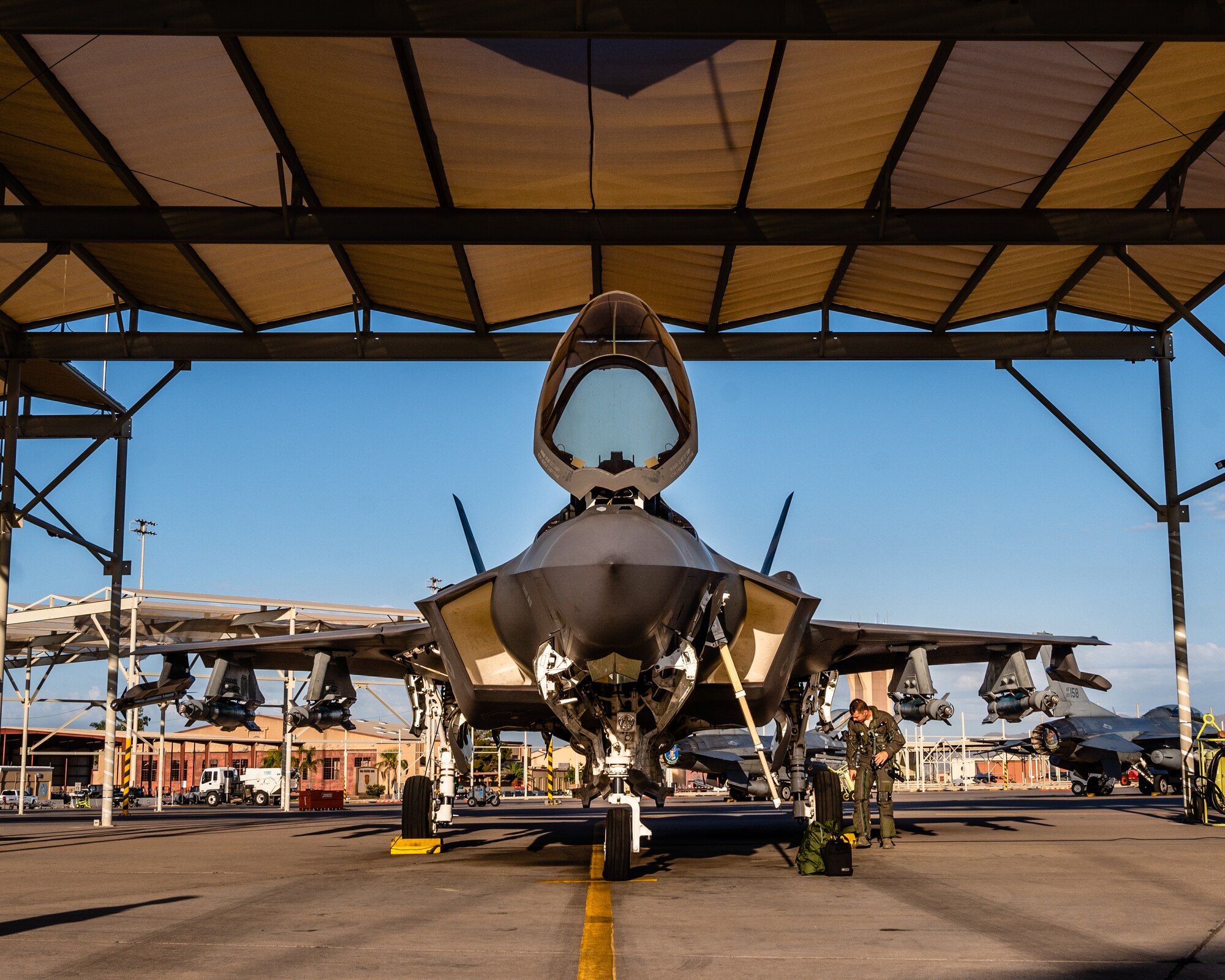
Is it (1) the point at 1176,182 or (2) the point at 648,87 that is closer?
(2) the point at 648,87

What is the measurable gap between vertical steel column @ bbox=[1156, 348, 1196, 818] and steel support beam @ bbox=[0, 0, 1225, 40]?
34.6 feet

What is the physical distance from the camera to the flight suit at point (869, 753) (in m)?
11.5

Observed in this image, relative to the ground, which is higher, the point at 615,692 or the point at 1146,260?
Answer: the point at 1146,260

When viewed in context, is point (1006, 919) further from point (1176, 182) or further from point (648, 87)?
point (1176, 182)

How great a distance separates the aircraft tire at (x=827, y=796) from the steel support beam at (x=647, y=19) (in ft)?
22.5

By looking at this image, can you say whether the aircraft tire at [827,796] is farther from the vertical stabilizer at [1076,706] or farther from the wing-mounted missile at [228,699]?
the vertical stabilizer at [1076,706]

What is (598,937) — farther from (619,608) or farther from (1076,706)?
(1076,706)

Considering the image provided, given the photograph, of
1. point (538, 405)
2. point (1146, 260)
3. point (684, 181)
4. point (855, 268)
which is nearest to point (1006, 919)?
point (538, 405)

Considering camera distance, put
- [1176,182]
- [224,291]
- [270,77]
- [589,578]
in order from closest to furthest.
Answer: [589,578], [270,77], [1176,182], [224,291]

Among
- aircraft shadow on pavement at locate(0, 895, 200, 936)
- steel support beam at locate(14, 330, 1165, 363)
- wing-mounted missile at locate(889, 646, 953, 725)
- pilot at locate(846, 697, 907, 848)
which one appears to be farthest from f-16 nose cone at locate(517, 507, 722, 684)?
steel support beam at locate(14, 330, 1165, 363)

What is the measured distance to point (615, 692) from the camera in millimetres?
7973

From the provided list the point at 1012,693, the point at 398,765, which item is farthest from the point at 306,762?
the point at 1012,693

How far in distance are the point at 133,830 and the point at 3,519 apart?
20.2 feet

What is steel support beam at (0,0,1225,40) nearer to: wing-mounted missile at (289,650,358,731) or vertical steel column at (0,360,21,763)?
wing-mounted missile at (289,650,358,731)
